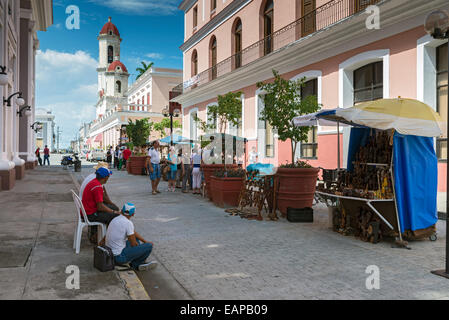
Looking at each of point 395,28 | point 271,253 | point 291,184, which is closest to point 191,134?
point 395,28

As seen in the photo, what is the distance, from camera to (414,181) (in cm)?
662

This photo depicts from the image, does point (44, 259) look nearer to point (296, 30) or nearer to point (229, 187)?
point (229, 187)

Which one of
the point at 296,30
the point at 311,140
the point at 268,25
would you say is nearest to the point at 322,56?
the point at 296,30

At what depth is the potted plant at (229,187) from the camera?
10.5m

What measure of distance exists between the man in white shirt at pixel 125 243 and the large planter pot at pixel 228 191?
17.7ft

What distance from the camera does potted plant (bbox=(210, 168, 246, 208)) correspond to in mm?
10484

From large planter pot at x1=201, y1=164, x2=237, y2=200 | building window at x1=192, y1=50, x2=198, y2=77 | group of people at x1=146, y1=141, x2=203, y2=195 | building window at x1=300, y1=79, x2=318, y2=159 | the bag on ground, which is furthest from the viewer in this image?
building window at x1=192, y1=50, x2=198, y2=77

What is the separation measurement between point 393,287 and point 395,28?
33.1 feet

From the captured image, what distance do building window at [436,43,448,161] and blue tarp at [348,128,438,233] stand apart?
467 centimetres

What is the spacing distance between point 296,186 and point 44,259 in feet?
16.9

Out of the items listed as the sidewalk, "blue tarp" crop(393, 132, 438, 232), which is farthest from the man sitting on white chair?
"blue tarp" crop(393, 132, 438, 232)

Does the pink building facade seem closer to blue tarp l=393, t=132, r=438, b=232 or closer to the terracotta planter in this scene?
the terracotta planter

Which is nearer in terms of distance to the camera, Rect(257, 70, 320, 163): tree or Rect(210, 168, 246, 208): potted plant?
Rect(257, 70, 320, 163): tree

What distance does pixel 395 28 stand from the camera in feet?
40.3
